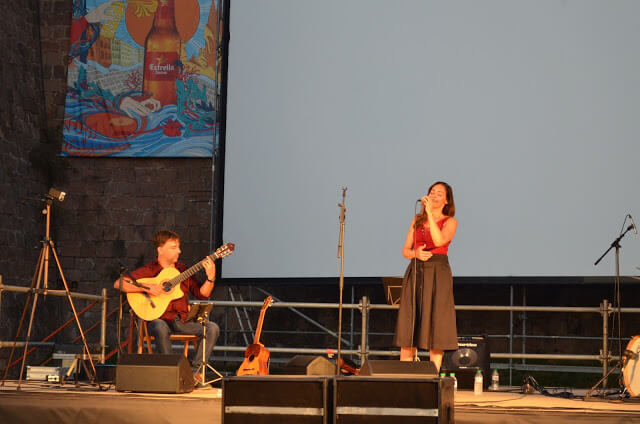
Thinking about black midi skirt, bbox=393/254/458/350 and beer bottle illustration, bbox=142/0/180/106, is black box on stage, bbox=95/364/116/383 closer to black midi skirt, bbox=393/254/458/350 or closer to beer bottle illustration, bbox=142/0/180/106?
black midi skirt, bbox=393/254/458/350

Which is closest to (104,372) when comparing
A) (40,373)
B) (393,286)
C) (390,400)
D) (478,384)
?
(40,373)

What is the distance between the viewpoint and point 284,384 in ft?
13.5

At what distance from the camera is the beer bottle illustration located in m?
11.0

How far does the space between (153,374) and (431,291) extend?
1.85 m

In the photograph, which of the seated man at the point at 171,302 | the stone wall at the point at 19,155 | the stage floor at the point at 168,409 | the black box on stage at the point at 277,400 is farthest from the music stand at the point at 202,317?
the stone wall at the point at 19,155

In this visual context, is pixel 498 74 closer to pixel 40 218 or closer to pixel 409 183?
pixel 409 183

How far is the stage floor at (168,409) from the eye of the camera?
14.6 ft

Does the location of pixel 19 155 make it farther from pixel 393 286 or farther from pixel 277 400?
pixel 277 400

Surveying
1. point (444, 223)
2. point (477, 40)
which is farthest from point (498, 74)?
point (444, 223)

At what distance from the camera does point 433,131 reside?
8.56 metres

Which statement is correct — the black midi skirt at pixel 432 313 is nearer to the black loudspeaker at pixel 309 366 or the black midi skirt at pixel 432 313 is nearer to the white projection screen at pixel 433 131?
the black loudspeaker at pixel 309 366

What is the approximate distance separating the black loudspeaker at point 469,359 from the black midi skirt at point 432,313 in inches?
42.6

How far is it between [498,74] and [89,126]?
5398mm

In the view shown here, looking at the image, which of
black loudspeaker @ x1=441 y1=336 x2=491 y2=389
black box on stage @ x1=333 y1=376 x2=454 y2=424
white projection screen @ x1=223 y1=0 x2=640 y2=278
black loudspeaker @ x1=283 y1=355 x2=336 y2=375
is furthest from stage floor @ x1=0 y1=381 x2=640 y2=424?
white projection screen @ x1=223 y1=0 x2=640 y2=278
